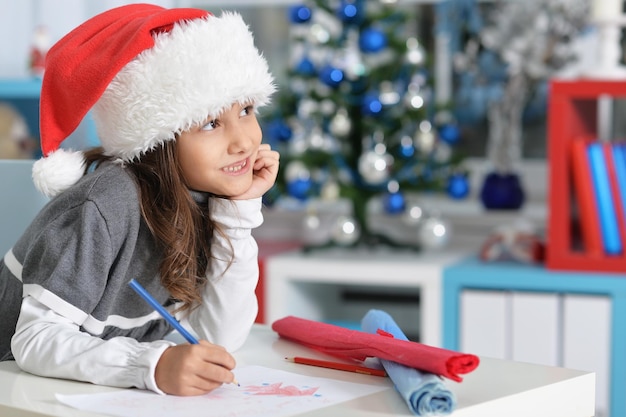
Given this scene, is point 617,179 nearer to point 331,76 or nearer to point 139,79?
point 331,76

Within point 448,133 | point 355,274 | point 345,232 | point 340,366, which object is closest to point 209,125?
point 340,366

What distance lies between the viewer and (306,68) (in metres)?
2.58

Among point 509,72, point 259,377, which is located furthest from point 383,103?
point 259,377

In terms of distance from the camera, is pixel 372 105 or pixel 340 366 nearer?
pixel 340 366

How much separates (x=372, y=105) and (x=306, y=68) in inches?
8.3

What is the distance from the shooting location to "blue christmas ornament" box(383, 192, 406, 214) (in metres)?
2.56

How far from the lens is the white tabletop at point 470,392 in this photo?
96 cm

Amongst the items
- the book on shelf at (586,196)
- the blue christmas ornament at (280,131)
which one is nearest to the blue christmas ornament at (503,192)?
the book on shelf at (586,196)

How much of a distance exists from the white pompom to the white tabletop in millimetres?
231

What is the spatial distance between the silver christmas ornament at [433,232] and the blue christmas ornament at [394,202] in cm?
8

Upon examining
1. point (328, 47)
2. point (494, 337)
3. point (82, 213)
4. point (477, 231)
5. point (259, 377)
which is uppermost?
point (328, 47)

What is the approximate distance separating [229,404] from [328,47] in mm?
1718

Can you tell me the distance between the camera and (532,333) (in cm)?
233

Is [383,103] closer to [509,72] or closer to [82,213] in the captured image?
[509,72]
